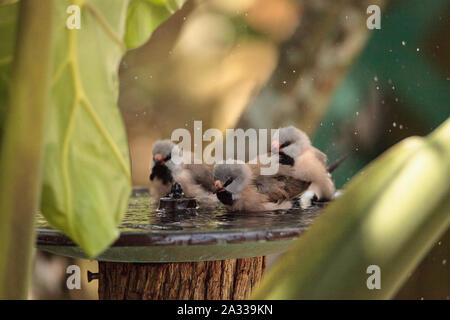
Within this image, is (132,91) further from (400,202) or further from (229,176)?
(400,202)

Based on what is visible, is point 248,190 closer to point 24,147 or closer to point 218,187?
point 218,187

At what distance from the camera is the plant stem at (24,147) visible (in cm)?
21

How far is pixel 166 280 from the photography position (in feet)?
2.24

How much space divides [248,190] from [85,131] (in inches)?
22.9

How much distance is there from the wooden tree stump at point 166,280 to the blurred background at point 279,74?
2.81 ft

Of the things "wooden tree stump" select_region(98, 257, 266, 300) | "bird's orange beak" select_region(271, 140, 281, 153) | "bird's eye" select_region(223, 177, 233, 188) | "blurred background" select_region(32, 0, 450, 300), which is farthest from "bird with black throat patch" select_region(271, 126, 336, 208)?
"blurred background" select_region(32, 0, 450, 300)

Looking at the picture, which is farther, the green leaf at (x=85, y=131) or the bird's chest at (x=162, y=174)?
the bird's chest at (x=162, y=174)

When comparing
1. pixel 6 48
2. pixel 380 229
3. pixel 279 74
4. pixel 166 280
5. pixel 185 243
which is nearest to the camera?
pixel 380 229

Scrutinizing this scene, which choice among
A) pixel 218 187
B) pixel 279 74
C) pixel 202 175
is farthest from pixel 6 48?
pixel 279 74

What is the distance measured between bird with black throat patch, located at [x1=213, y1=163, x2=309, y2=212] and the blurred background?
71 centimetres

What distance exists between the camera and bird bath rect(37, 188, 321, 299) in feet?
1.80

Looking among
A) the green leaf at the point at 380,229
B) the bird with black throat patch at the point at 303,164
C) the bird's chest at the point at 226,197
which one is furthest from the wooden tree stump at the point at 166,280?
the green leaf at the point at 380,229

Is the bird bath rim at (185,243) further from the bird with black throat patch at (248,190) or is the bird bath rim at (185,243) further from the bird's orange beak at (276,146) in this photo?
the bird's orange beak at (276,146)
